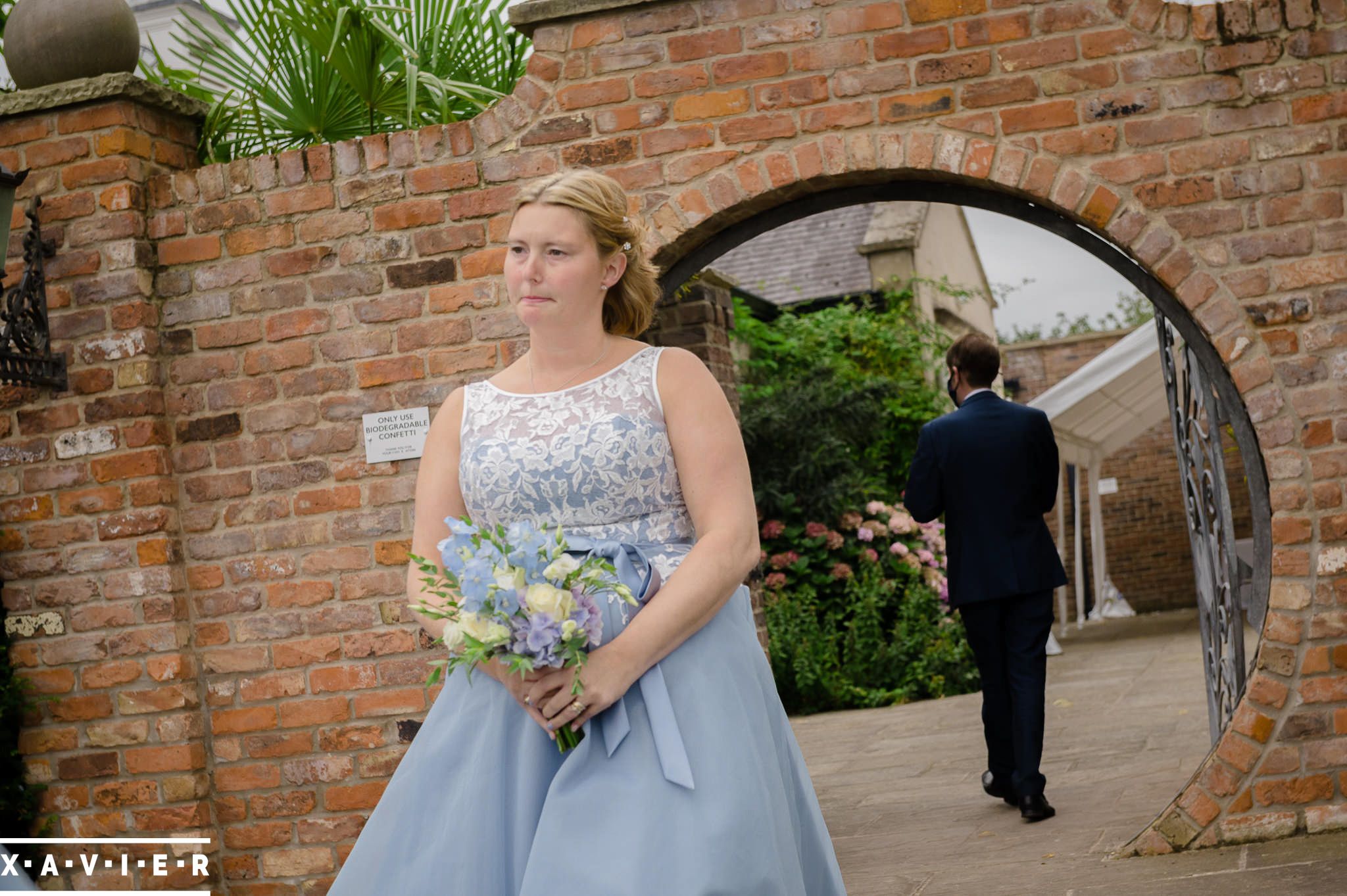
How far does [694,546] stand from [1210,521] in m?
3.04

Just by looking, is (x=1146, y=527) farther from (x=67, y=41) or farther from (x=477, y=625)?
(x=477, y=625)

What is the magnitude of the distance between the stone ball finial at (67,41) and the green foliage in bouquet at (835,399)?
6055 mm

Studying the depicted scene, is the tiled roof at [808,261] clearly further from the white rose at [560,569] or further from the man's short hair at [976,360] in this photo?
the white rose at [560,569]

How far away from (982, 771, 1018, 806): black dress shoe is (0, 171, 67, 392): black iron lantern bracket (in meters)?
3.91

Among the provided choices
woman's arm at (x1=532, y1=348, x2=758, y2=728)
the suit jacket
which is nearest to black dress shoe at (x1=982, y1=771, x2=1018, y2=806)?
the suit jacket

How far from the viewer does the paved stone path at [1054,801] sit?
3.92 m

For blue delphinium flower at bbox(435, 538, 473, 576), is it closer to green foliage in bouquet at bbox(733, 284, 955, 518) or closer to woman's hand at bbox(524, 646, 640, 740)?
woman's hand at bbox(524, 646, 640, 740)

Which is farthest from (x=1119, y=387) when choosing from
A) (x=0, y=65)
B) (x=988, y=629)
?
(x=0, y=65)

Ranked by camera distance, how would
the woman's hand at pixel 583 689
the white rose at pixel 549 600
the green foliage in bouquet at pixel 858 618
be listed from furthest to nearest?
the green foliage in bouquet at pixel 858 618 < the woman's hand at pixel 583 689 < the white rose at pixel 549 600

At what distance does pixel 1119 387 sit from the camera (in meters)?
12.7

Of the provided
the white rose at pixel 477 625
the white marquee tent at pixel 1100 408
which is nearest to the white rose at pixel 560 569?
the white rose at pixel 477 625

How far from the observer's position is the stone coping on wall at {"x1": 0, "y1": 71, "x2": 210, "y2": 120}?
437 centimetres

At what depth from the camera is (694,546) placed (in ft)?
7.64

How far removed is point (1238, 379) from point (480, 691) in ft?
Result: 9.00
